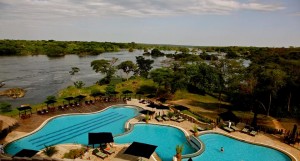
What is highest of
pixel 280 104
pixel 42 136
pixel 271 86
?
pixel 271 86

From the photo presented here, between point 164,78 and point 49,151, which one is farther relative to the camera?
point 164,78

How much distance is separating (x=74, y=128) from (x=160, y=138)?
32.1 ft

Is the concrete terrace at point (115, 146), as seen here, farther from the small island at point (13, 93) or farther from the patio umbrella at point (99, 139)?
the small island at point (13, 93)

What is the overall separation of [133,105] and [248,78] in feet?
53.1

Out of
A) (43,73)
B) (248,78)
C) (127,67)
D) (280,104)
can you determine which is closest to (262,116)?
(280,104)

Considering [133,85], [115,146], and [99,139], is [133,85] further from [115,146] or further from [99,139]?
[99,139]

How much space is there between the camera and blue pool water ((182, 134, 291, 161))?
2136cm

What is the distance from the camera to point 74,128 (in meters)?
27.6

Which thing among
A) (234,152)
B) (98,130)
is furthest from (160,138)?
(234,152)

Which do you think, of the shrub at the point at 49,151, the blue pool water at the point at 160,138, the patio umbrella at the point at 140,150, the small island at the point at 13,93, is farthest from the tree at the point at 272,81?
the small island at the point at 13,93

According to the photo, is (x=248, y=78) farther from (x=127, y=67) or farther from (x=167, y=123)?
(x=127, y=67)

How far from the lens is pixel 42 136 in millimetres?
24828

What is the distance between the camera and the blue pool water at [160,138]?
75.5 ft

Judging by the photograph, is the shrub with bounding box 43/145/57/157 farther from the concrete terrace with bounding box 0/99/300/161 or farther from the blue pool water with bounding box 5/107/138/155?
the blue pool water with bounding box 5/107/138/155
